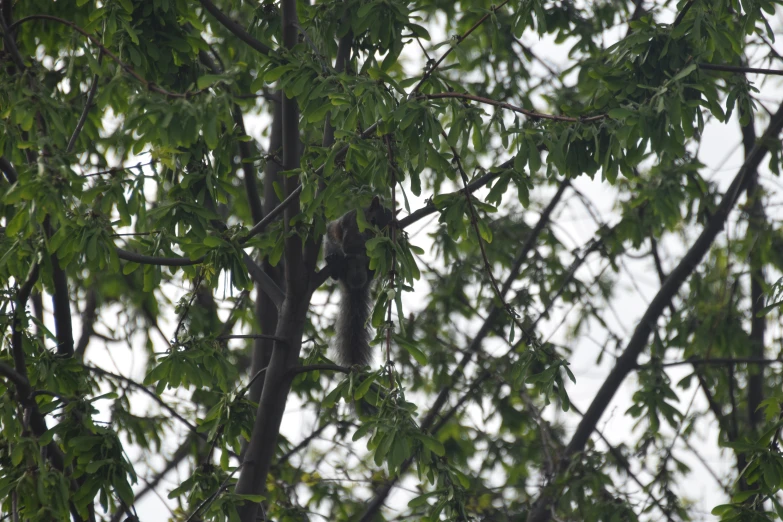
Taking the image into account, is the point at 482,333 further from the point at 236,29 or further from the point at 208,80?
the point at 208,80

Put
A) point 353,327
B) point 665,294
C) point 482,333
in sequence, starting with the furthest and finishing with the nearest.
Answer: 1. point 482,333
2. point 665,294
3. point 353,327

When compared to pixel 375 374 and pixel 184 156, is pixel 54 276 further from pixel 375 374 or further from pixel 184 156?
pixel 375 374

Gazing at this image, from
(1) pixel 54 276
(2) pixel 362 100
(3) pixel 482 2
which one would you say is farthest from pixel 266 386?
(3) pixel 482 2

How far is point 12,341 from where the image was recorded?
395 cm

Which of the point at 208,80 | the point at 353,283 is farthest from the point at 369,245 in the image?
the point at 353,283

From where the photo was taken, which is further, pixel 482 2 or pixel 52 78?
pixel 482 2

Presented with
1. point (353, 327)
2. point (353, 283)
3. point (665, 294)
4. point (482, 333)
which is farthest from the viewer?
point (482, 333)

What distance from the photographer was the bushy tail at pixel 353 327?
5.22m

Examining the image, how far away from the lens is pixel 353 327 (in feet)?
17.5

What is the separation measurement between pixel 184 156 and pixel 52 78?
1.76 metres

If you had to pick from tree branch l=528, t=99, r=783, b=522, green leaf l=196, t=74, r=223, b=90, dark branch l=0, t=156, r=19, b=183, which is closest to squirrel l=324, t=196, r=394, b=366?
tree branch l=528, t=99, r=783, b=522

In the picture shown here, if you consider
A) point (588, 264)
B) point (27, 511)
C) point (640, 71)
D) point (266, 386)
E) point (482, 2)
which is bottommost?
point (27, 511)

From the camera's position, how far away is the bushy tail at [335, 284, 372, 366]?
5.22 meters

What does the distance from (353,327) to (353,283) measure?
357 mm
